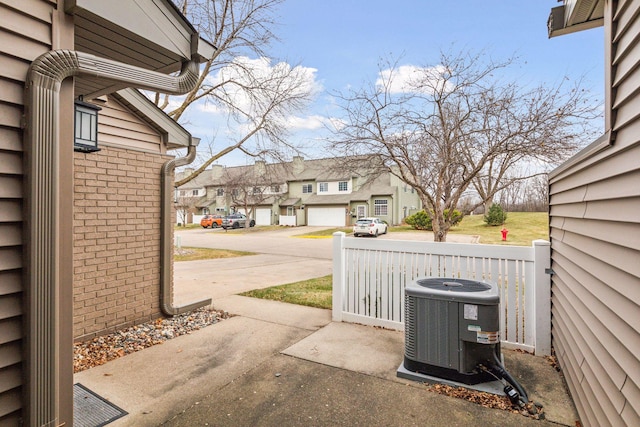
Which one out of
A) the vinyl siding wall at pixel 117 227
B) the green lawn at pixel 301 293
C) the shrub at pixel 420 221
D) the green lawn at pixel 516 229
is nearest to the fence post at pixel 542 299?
the green lawn at pixel 301 293

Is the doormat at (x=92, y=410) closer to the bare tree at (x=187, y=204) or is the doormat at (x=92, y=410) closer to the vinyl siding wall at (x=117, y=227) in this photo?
the vinyl siding wall at (x=117, y=227)

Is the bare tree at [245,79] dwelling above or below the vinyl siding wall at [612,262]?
above

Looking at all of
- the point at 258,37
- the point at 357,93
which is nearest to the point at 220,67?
the point at 258,37

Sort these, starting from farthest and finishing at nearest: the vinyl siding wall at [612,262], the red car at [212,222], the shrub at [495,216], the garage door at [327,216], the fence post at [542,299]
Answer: the red car at [212,222], the garage door at [327,216], the shrub at [495,216], the fence post at [542,299], the vinyl siding wall at [612,262]

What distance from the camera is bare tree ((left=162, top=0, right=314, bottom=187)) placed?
10.6 meters

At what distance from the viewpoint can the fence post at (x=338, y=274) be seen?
4.83 m

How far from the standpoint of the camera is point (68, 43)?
212 cm

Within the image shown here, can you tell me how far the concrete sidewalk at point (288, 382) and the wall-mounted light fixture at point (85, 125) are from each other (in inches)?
90.3

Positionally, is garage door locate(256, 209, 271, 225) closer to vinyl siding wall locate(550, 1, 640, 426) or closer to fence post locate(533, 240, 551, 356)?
fence post locate(533, 240, 551, 356)

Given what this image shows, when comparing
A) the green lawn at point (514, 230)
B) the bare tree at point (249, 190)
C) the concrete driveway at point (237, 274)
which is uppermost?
the bare tree at point (249, 190)

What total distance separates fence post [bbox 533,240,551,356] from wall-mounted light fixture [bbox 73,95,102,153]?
191 inches

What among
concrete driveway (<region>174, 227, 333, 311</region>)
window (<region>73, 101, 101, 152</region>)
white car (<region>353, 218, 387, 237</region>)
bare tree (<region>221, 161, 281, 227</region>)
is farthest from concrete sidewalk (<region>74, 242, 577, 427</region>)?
bare tree (<region>221, 161, 281, 227</region>)

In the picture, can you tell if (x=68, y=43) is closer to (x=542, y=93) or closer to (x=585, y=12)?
(x=585, y=12)

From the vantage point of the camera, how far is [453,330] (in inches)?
117
